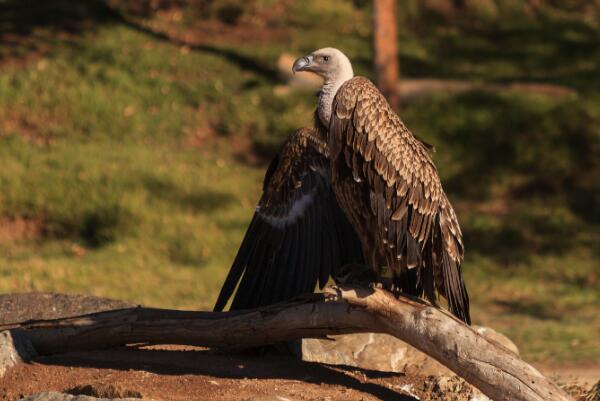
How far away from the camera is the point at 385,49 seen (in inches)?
755

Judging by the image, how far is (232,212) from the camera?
1661 cm

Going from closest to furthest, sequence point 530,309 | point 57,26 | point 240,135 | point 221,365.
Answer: point 221,365 → point 530,309 → point 240,135 → point 57,26

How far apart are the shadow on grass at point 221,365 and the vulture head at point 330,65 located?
2.17 meters

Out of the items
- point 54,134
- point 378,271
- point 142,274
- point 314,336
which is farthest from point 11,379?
point 54,134

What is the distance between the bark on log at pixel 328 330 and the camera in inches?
272

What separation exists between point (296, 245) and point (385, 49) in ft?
36.8

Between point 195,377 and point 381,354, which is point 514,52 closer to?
point 381,354

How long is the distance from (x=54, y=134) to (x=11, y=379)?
1126cm

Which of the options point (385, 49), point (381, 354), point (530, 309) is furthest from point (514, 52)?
point (381, 354)

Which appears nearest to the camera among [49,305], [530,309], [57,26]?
[49,305]

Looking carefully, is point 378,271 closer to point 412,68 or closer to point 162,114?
point 162,114

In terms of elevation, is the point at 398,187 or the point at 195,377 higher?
the point at 398,187

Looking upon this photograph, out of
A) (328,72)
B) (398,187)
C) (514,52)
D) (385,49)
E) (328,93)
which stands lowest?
(398,187)

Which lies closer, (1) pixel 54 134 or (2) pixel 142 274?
(2) pixel 142 274
